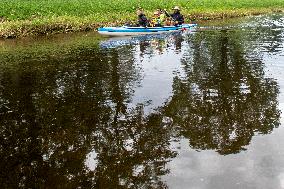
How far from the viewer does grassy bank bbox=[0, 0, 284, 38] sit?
2697 cm

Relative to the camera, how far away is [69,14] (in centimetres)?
3167

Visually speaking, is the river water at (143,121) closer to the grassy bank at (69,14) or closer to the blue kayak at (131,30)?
the blue kayak at (131,30)

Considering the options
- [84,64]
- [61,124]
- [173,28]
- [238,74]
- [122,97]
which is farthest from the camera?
[173,28]

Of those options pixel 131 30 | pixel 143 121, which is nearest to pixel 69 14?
pixel 131 30

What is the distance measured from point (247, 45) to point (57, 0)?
23.7 metres

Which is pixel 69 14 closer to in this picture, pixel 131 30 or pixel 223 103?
pixel 131 30

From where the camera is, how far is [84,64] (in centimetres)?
1720

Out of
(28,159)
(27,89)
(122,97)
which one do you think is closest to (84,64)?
(27,89)

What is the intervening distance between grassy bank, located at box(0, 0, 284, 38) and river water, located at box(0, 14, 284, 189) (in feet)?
28.0

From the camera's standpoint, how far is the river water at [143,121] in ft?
23.1

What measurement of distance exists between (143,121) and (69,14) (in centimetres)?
2382

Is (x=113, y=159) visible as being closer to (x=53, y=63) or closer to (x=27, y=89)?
(x=27, y=89)

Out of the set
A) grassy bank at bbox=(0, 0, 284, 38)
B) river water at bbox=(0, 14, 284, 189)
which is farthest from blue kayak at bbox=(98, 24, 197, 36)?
river water at bbox=(0, 14, 284, 189)

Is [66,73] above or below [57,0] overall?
below
